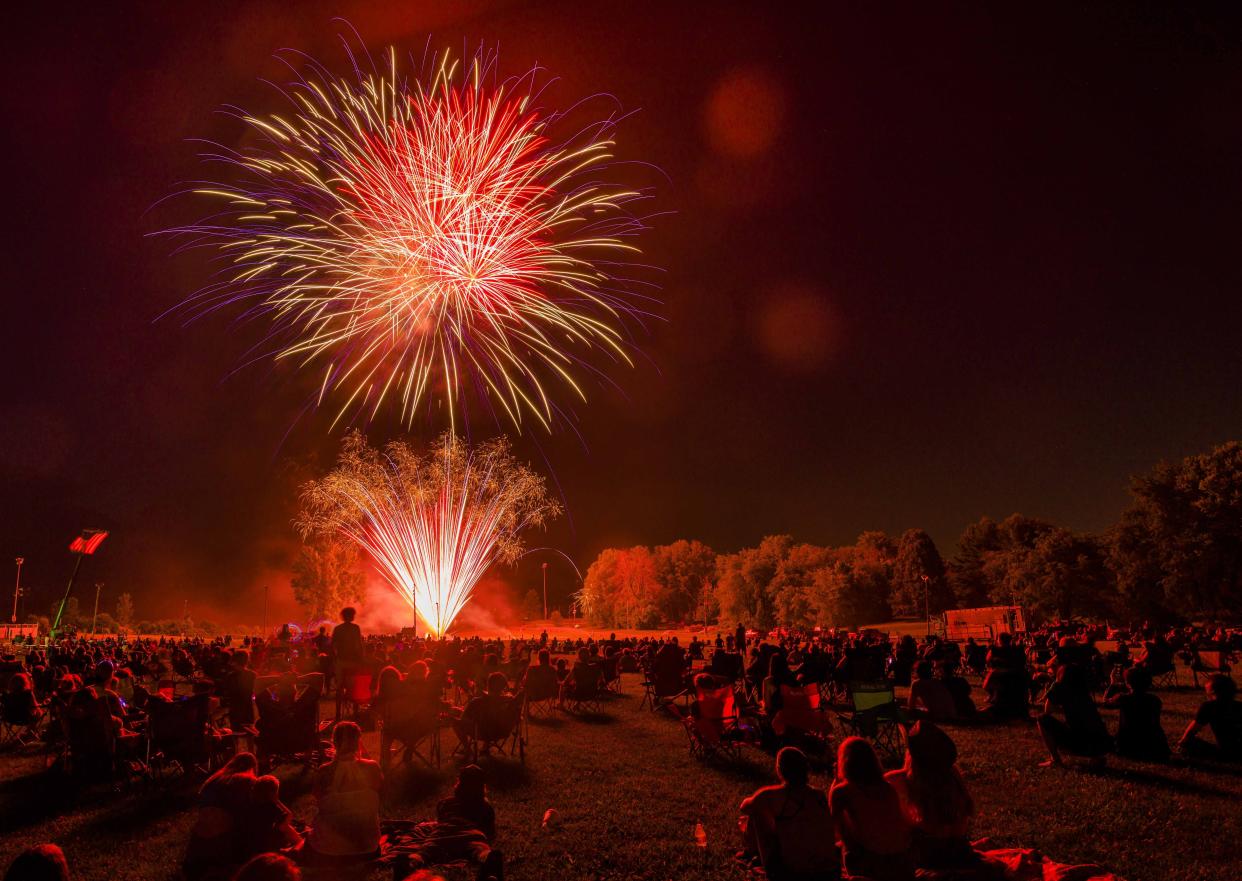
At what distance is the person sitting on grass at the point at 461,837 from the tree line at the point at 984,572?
54.3 meters

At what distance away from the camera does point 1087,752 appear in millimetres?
8750

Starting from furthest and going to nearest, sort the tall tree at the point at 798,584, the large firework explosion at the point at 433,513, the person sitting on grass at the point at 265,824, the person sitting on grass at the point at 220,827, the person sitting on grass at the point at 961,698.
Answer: the tall tree at the point at 798,584 < the large firework explosion at the point at 433,513 < the person sitting on grass at the point at 961,698 < the person sitting on grass at the point at 265,824 < the person sitting on grass at the point at 220,827

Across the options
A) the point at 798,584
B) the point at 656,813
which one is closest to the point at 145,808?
the point at 656,813

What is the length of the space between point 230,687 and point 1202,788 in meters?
13.2

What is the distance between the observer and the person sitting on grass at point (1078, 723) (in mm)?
8773

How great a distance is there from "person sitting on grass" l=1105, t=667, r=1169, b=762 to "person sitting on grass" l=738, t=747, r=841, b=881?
20.5ft

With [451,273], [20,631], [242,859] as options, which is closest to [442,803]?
[242,859]

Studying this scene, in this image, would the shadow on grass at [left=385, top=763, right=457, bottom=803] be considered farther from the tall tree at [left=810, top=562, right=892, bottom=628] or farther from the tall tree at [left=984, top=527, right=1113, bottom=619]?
the tall tree at [left=984, top=527, right=1113, bottom=619]

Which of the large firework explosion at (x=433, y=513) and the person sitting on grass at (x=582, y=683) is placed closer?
the person sitting on grass at (x=582, y=683)

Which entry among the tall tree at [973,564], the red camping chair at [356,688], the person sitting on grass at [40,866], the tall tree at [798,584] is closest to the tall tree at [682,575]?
the tall tree at [798,584]

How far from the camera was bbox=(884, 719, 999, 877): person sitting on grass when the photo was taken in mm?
Result: 5000

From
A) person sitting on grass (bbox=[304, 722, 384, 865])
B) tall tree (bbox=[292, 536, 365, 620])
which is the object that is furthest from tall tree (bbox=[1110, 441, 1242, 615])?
tall tree (bbox=[292, 536, 365, 620])

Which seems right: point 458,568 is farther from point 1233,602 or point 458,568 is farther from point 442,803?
point 1233,602

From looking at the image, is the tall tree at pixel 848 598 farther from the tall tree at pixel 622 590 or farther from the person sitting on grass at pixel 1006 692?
the person sitting on grass at pixel 1006 692
